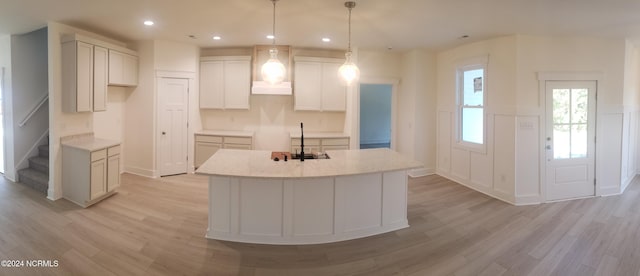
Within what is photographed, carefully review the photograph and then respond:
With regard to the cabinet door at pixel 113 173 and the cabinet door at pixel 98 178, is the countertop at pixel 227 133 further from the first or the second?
the cabinet door at pixel 98 178

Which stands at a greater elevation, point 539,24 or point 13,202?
point 539,24

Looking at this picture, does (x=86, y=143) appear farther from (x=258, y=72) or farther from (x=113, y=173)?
(x=258, y=72)

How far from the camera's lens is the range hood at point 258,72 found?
5.44 meters

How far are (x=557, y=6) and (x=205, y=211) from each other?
472 cm

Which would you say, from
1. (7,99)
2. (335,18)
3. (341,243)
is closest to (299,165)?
(341,243)

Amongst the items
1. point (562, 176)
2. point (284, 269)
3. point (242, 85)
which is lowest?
point (284, 269)

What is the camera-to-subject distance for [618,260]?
2.84 m

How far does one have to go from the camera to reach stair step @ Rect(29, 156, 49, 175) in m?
4.90

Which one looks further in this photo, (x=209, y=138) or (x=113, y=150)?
(x=209, y=138)

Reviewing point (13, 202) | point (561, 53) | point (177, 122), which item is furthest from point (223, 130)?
point (561, 53)

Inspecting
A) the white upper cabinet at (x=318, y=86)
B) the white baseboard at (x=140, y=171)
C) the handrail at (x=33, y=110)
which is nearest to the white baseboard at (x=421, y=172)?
the white upper cabinet at (x=318, y=86)

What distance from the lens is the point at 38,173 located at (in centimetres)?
491

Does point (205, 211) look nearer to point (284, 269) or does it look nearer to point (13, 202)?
point (284, 269)

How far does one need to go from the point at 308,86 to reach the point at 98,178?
141 inches
